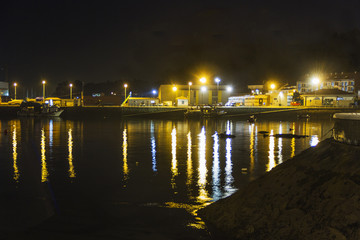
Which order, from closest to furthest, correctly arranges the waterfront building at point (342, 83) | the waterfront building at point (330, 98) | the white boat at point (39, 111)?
the waterfront building at point (330, 98) → the white boat at point (39, 111) → the waterfront building at point (342, 83)

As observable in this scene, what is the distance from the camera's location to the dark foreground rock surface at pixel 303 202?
7371 millimetres

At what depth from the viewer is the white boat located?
260 ft

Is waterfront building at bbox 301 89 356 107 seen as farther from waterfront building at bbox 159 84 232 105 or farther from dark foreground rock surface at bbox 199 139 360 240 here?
dark foreground rock surface at bbox 199 139 360 240

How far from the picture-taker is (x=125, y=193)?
531 inches

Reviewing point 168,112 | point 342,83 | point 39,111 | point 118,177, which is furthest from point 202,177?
point 342,83

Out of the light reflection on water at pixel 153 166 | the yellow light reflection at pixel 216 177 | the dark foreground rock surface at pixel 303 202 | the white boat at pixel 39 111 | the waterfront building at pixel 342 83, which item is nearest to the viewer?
the dark foreground rock surface at pixel 303 202

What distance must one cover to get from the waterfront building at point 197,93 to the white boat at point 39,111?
2888 cm

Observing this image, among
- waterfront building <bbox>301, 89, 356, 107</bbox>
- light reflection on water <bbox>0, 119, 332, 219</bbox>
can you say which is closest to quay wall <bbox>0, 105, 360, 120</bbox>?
waterfront building <bbox>301, 89, 356, 107</bbox>

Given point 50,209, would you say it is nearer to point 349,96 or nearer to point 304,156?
point 304,156

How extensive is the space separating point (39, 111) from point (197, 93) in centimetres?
4036

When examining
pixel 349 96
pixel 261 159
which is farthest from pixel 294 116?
pixel 261 159

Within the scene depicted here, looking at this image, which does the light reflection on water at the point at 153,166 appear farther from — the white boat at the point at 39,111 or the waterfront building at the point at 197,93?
the waterfront building at the point at 197,93

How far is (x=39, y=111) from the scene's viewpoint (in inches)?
3226

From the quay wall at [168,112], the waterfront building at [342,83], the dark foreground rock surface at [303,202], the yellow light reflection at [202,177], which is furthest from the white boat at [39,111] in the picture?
the waterfront building at [342,83]
